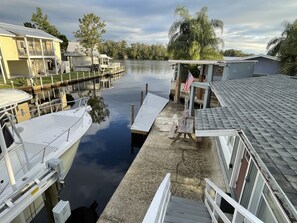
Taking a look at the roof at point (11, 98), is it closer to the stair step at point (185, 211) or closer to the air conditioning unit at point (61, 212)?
the air conditioning unit at point (61, 212)

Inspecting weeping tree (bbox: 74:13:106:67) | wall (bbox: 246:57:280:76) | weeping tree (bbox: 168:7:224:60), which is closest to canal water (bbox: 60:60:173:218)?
weeping tree (bbox: 168:7:224:60)

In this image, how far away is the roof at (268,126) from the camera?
7.32ft

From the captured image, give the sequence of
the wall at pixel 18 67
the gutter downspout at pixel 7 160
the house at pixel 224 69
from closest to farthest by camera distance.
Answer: the gutter downspout at pixel 7 160, the house at pixel 224 69, the wall at pixel 18 67

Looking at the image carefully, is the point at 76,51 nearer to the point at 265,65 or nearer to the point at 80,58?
the point at 80,58

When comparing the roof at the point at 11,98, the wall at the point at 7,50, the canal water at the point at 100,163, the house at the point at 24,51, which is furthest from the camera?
the house at the point at 24,51

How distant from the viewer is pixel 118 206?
508cm

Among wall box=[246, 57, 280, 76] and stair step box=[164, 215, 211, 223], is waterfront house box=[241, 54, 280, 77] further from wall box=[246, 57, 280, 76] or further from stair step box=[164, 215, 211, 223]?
stair step box=[164, 215, 211, 223]

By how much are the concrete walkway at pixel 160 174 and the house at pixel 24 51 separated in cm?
2091

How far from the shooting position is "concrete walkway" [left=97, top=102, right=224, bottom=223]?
5023 millimetres

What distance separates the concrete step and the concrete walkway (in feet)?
3.25

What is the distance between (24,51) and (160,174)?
26397mm

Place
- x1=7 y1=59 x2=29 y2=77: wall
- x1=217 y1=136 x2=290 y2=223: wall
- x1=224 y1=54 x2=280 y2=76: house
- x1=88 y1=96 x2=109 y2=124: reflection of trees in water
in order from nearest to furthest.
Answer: x1=217 y1=136 x2=290 y2=223: wall < x1=88 y1=96 x2=109 y2=124: reflection of trees in water < x1=224 y1=54 x2=280 y2=76: house < x1=7 y1=59 x2=29 y2=77: wall

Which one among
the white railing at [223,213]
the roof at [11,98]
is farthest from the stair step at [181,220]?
the roof at [11,98]

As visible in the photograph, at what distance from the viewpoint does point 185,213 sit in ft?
12.8
